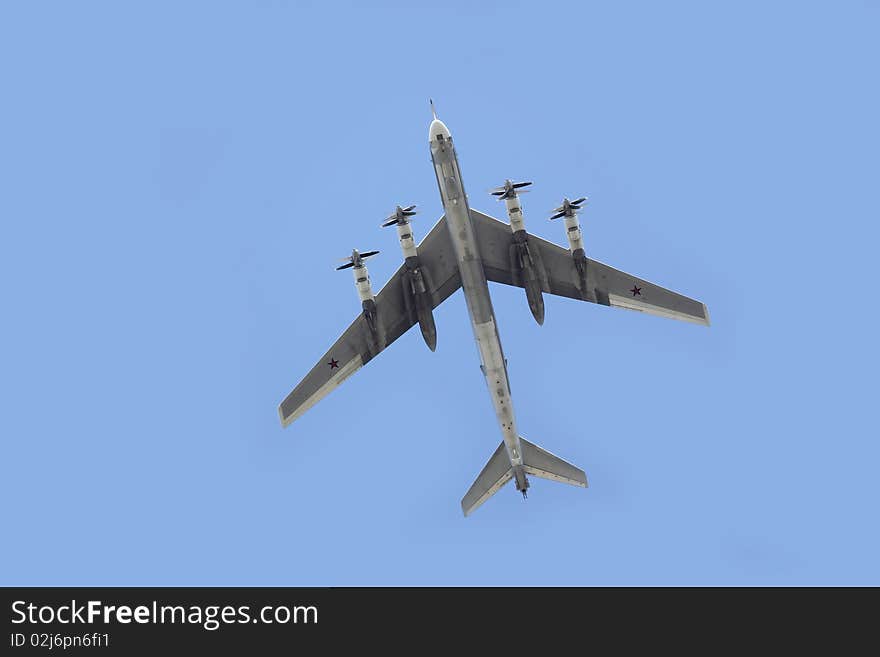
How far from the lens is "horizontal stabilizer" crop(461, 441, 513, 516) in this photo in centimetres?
6175

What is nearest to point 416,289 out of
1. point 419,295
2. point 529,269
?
point 419,295

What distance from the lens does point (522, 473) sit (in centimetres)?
6134

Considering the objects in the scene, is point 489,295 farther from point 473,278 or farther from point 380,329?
point 380,329

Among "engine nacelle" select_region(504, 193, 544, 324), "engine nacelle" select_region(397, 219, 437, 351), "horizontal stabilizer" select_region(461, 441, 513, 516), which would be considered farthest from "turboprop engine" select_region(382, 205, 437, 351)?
"horizontal stabilizer" select_region(461, 441, 513, 516)

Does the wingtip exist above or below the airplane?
below

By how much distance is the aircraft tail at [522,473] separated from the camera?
202ft

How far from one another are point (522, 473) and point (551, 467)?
6.47 ft

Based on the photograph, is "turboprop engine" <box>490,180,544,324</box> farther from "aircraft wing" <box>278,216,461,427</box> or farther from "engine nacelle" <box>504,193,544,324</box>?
"aircraft wing" <box>278,216,461,427</box>

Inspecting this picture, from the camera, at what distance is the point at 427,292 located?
195ft

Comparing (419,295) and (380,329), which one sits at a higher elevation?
(419,295)

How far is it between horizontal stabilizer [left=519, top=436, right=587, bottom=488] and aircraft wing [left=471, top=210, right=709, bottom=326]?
9.28 m

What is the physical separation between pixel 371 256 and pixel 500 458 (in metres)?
14.4

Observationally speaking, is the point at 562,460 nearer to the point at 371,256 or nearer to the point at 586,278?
the point at 586,278

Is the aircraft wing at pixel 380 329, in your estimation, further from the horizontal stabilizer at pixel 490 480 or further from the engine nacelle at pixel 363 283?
the horizontal stabilizer at pixel 490 480
